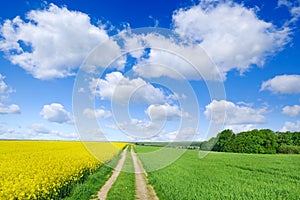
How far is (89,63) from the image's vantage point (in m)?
17.9

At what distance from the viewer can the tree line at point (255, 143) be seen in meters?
87.4

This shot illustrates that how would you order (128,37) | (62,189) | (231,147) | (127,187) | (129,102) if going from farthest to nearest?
(231,147) → (129,102) → (128,37) → (127,187) → (62,189)

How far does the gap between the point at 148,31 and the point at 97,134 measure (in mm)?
7103

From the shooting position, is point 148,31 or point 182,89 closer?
point 148,31

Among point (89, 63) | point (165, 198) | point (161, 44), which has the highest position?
point (161, 44)

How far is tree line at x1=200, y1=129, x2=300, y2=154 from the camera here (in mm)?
87375

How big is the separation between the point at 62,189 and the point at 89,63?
7685mm

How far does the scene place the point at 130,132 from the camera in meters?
21.9

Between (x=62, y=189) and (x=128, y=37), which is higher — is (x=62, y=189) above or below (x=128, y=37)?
below

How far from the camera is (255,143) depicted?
8919cm

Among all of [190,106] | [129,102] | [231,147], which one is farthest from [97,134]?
[231,147]

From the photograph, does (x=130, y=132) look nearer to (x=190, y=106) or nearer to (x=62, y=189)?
(x=190, y=106)

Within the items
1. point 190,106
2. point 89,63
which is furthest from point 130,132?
point 89,63

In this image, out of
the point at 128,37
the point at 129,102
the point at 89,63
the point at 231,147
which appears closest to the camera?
the point at 89,63
